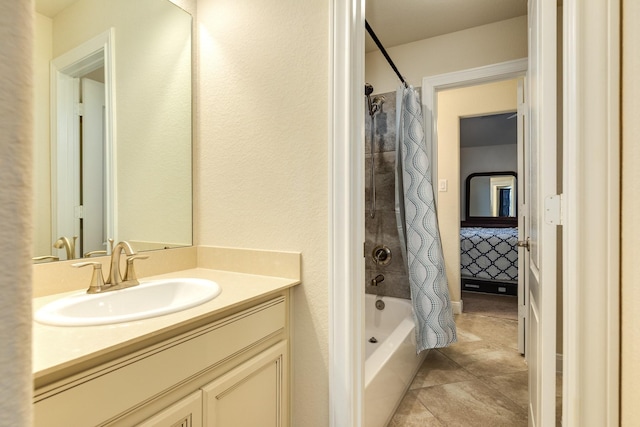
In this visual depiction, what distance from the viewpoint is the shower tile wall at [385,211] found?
104 inches

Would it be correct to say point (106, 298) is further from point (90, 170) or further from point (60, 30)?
point (60, 30)

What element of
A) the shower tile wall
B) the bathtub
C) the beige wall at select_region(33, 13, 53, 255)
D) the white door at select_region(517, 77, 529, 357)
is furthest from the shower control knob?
the beige wall at select_region(33, 13, 53, 255)

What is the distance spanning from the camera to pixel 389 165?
265cm

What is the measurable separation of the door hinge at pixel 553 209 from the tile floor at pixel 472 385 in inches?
49.6

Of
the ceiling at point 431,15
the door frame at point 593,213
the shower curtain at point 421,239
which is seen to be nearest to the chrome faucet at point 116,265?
the door frame at point 593,213

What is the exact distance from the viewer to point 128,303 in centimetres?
113

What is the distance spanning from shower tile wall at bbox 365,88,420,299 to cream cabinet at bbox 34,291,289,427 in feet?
5.08

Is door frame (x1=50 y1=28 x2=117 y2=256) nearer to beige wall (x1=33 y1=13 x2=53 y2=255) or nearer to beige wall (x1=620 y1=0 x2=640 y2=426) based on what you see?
beige wall (x1=33 y1=13 x2=53 y2=255)

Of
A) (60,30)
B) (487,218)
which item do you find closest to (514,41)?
(60,30)

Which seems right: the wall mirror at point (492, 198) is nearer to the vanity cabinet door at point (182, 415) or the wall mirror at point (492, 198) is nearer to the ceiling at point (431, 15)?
the ceiling at point (431, 15)

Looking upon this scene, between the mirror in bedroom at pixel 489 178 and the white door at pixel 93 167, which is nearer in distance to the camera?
the white door at pixel 93 167

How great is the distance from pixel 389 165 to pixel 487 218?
3503mm

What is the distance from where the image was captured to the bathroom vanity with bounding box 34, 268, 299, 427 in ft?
2.21

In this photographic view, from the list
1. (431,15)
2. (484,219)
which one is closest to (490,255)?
(484,219)
